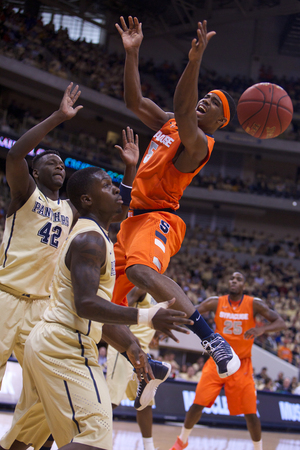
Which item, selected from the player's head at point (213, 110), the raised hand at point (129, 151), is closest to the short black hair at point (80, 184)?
the raised hand at point (129, 151)

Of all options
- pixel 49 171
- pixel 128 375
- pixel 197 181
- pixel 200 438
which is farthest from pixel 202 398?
pixel 197 181

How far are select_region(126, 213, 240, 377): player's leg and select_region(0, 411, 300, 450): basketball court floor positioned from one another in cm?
316

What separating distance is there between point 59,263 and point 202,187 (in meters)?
22.4

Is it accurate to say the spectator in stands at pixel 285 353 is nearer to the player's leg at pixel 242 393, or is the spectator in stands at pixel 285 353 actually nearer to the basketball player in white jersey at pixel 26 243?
the player's leg at pixel 242 393

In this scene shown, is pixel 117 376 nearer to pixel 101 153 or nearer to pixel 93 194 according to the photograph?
pixel 93 194

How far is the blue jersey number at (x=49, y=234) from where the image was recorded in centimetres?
404

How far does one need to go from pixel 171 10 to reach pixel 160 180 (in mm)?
23531

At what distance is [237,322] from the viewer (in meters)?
6.66

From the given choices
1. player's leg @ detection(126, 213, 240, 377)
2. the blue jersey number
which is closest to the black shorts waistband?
player's leg @ detection(126, 213, 240, 377)

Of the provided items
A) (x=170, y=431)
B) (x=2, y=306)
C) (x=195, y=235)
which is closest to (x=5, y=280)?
(x=2, y=306)

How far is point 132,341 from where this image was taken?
3.17 meters

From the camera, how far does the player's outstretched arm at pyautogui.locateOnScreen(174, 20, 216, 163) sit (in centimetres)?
339

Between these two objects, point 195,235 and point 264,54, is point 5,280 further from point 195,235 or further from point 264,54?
point 264,54

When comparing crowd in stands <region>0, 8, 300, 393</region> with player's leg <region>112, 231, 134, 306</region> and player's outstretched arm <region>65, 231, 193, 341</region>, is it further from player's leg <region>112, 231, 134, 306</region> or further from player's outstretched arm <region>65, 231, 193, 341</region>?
player's outstretched arm <region>65, 231, 193, 341</region>
